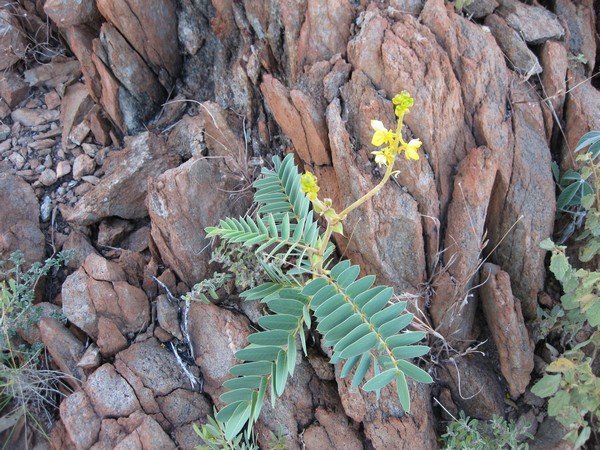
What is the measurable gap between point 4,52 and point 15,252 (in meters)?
1.98

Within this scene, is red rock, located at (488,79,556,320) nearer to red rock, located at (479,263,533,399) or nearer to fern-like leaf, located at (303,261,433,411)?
red rock, located at (479,263,533,399)

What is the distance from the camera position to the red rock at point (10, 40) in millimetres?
4539

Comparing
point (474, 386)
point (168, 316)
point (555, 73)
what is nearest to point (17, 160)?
point (168, 316)

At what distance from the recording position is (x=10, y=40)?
457cm

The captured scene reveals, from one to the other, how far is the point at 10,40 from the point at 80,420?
3280 millimetres

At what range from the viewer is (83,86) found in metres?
4.47

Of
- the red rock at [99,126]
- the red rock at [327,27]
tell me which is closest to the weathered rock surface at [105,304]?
the red rock at [99,126]

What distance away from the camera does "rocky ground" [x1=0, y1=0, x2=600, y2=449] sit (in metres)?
3.05

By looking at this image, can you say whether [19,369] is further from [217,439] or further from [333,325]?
[333,325]

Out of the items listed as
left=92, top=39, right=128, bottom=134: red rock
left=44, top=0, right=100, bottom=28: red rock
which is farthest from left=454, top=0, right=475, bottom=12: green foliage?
left=44, top=0, right=100, bottom=28: red rock

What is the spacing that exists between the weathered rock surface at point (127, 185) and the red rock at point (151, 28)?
62 cm

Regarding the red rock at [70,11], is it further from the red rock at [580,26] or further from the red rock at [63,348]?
the red rock at [580,26]

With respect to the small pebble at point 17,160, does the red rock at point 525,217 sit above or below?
below

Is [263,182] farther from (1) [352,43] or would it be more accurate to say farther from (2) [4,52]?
(2) [4,52]
